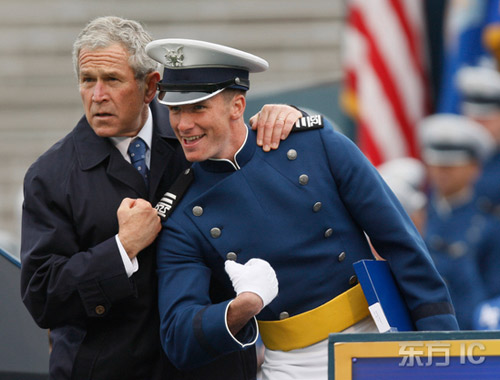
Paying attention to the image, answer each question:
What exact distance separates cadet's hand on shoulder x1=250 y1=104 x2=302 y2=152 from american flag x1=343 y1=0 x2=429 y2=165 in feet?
20.2

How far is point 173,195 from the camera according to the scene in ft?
13.9

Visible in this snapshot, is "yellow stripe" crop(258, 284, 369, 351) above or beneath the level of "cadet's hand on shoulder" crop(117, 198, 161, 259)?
beneath

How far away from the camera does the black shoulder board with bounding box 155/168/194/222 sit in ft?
13.8

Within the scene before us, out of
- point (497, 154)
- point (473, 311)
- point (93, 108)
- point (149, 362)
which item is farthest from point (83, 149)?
point (497, 154)

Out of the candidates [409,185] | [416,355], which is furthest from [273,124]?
[409,185]

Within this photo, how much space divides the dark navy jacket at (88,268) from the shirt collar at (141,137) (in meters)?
0.04

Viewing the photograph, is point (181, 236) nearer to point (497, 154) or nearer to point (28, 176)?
point (28, 176)

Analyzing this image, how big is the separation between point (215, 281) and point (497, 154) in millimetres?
4571

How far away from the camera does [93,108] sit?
14.0 feet

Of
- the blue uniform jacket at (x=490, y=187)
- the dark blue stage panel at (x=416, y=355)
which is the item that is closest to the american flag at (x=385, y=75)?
the blue uniform jacket at (x=490, y=187)

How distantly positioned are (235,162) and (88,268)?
0.62 m

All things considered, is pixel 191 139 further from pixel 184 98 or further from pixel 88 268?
pixel 88 268

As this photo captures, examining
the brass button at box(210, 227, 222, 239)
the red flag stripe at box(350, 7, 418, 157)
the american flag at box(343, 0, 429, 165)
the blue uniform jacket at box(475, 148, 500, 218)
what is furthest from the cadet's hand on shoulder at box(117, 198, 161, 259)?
the red flag stripe at box(350, 7, 418, 157)

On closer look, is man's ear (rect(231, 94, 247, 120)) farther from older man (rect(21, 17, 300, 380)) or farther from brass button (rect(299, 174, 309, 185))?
brass button (rect(299, 174, 309, 185))
